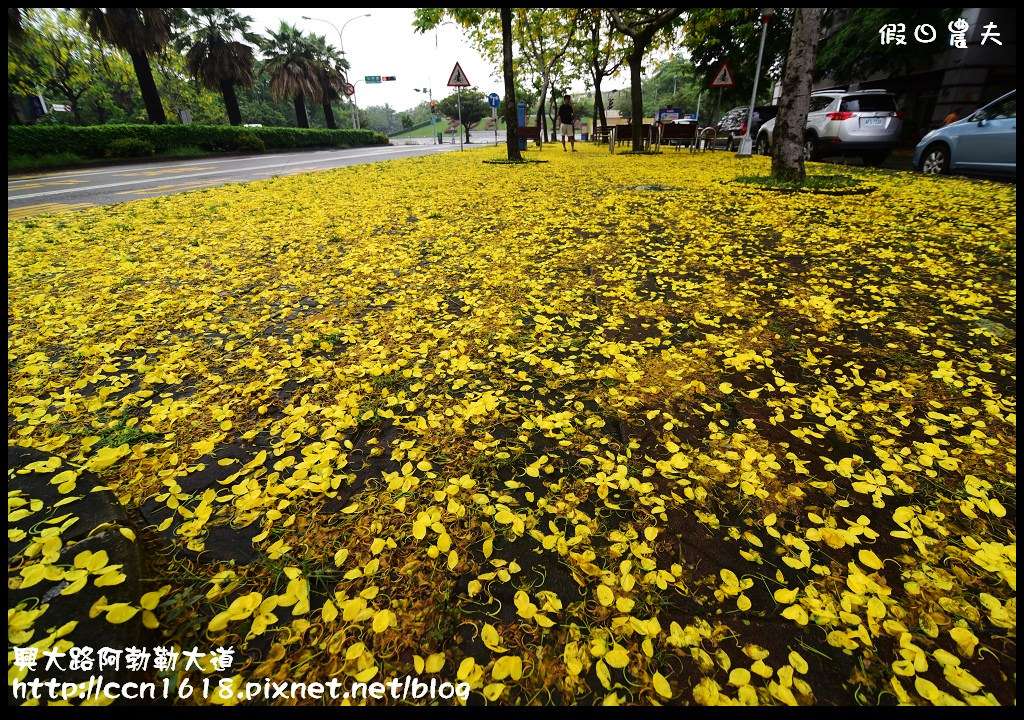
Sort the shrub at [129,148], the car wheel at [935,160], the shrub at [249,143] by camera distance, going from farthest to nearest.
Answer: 1. the shrub at [249,143]
2. the shrub at [129,148]
3. the car wheel at [935,160]

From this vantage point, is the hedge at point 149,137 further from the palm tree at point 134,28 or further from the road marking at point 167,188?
the road marking at point 167,188

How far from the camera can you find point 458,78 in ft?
50.3

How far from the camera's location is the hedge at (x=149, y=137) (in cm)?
1584

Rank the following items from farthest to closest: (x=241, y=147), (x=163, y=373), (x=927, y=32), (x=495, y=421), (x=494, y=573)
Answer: (x=241, y=147)
(x=927, y=32)
(x=163, y=373)
(x=495, y=421)
(x=494, y=573)

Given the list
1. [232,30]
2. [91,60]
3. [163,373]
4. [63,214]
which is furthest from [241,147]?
[163,373]

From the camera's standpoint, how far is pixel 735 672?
1.43 meters

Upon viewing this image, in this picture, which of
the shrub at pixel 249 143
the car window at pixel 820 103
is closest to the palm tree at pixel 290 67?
the shrub at pixel 249 143

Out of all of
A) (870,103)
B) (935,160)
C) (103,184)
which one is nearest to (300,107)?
(103,184)

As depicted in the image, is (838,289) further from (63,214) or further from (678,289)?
(63,214)

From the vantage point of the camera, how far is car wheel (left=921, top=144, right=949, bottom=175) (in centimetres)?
992

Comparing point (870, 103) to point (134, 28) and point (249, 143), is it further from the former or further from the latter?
point (134, 28)

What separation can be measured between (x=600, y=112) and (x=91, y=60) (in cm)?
3477

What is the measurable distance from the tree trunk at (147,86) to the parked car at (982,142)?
1215 inches
